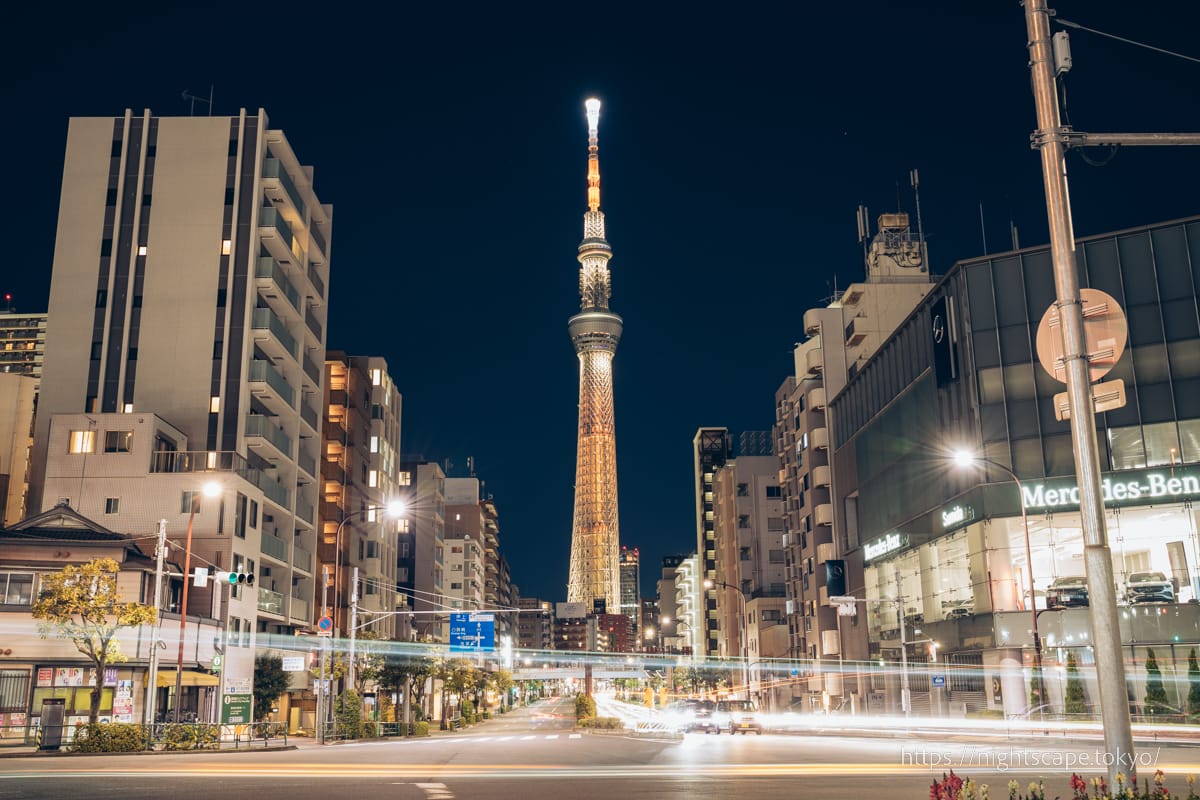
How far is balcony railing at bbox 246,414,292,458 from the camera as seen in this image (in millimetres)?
65750

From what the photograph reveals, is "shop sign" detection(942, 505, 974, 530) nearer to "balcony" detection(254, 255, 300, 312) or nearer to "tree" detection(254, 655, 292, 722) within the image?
"tree" detection(254, 655, 292, 722)

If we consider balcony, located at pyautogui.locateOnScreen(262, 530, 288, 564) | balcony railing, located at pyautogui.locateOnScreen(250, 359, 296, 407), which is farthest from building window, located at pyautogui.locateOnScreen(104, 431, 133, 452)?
balcony, located at pyautogui.locateOnScreen(262, 530, 288, 564)

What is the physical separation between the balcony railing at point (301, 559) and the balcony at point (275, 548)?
88.6 inches

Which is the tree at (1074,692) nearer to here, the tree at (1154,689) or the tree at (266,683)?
the tree at (1154,689)

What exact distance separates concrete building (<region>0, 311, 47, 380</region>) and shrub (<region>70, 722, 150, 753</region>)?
166 m

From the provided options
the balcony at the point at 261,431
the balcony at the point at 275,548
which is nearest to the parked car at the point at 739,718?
the balcony at the point at 275,548

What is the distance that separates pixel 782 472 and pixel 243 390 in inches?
2626

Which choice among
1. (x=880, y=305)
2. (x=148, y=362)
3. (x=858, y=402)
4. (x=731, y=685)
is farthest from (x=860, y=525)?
(x=731, y=685)

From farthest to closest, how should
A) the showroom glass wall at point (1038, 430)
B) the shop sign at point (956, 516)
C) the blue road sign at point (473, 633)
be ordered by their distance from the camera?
the blue road sign at point (473, 633) → the shop sign at point (956, 516) → the showroom glass wall at point (1038, 430)

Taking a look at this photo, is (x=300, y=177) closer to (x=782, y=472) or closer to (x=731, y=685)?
(x=782, y=472)

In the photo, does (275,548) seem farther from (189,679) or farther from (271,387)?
(189,679)

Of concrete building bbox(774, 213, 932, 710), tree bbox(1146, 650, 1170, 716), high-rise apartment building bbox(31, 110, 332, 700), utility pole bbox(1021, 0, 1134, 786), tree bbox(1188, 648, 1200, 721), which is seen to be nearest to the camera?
utility pole bbox(1021, 0, 1134, 786)

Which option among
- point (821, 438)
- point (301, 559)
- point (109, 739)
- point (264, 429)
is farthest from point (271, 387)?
point (821, 438)

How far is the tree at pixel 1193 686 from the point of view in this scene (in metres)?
44.3
